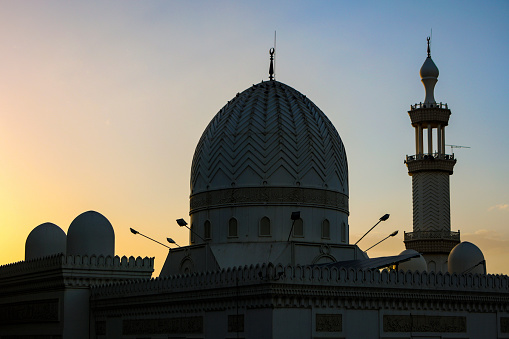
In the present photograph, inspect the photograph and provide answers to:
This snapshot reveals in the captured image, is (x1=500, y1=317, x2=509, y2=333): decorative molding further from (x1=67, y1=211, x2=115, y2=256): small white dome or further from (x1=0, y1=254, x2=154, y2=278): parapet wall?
(x1=67, y1=211, x2=115, y2=256): small white dome

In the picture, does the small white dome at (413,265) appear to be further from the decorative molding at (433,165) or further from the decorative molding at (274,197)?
the decorative molding at (433,165)

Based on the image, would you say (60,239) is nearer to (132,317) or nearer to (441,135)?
(132,317)

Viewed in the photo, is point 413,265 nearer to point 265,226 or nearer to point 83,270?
point 265,226

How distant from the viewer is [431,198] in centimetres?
3722

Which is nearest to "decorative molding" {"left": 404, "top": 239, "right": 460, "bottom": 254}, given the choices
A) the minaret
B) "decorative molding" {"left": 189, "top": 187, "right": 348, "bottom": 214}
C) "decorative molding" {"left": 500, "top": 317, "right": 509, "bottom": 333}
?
the minaret

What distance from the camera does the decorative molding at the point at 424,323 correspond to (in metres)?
21.9

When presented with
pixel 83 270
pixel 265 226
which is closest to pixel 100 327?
pixel 83 270

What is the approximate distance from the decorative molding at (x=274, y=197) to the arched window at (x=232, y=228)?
49 cm

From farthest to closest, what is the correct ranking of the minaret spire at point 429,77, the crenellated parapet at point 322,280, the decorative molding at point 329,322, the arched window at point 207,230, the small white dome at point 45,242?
the minaret spire at point 429,77 → the small white dome at point 45,242 → the arched window at point 207,230 → the decorative molding at point 329,322 → the crenellated parapet at point 322,280

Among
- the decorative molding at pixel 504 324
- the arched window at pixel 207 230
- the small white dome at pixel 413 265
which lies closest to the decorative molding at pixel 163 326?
Answer: the arched window at pixel 207 230

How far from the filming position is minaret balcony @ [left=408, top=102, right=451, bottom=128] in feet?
125

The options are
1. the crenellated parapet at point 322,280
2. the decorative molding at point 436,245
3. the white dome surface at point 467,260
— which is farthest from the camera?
the decorative molding at point 436,245

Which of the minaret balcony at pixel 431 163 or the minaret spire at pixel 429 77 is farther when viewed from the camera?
the minaret spire at pixel 429 77

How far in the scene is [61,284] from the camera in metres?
26.8
